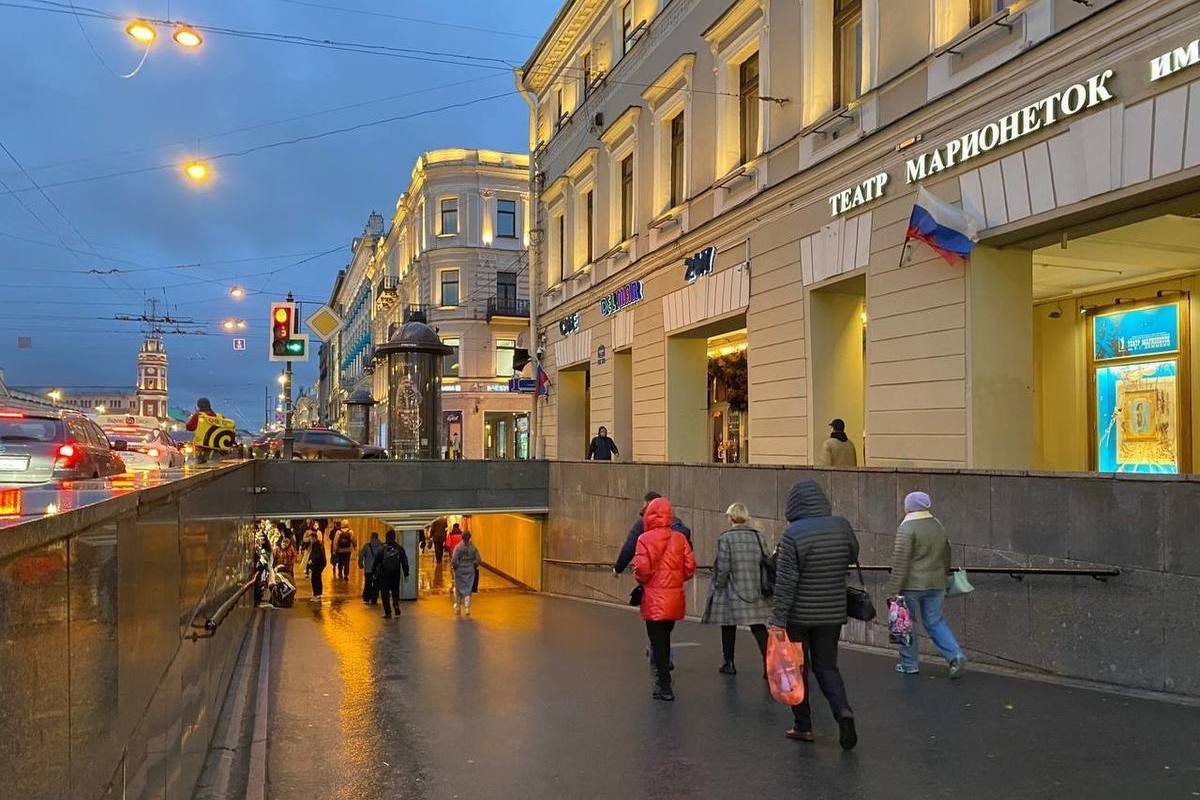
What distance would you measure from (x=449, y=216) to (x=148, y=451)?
33127mm

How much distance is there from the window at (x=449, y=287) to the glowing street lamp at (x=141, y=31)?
33655 millimetres

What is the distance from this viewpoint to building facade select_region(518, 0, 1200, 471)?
30.4 ft

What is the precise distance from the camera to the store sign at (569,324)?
25223 mm

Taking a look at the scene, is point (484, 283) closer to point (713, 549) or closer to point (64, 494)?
point (713, 549)

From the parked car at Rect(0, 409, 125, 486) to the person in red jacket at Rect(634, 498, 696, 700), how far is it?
5.37m

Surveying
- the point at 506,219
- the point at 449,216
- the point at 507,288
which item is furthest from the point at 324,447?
the point at 506,219

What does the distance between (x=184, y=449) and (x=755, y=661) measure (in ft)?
51.7

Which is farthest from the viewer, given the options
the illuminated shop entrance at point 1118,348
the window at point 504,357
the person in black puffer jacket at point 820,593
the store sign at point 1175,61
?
the window at point 504,357

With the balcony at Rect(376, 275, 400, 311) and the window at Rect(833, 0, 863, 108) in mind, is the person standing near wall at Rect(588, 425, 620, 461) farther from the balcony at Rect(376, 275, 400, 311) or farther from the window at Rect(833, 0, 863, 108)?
the balcony at Rect(376, 275, 400, 311)

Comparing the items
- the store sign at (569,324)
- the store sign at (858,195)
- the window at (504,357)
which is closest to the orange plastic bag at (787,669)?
the store sign at (858,195)

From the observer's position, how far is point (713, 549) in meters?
12.9

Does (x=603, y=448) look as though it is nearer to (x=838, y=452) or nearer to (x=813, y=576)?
(x=838, y=452)

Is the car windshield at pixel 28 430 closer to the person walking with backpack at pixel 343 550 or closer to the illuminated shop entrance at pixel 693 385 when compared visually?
the illuminated shop entrance at pixel 693 385

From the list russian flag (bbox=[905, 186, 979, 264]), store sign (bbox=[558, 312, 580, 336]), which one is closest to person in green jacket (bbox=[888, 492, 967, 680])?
russian flag (bbox=[905, 186, 979, 264])
